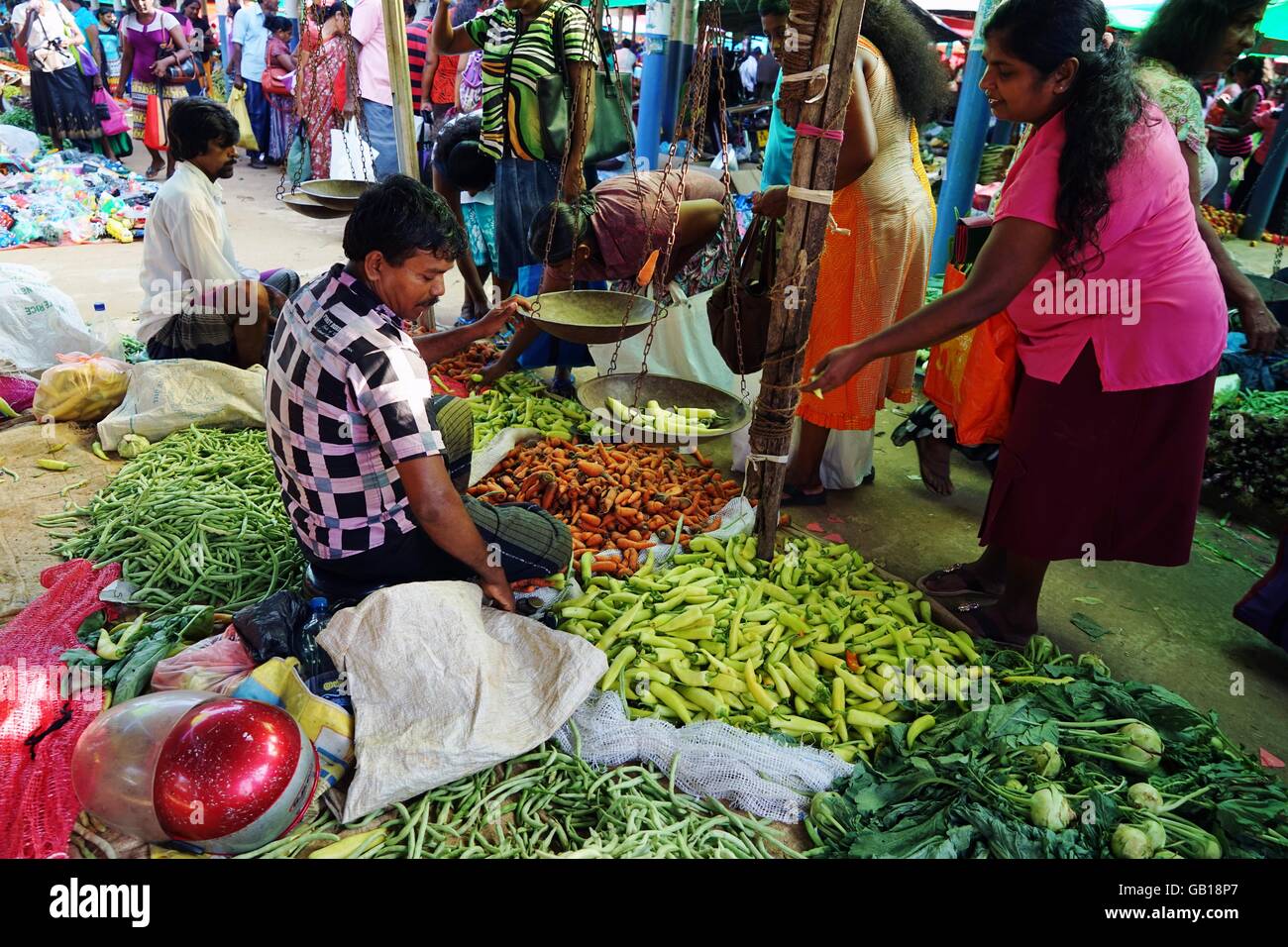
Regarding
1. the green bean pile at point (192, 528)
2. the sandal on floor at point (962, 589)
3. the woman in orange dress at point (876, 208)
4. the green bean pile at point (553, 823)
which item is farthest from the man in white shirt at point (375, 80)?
the green bean pile at point (553, 823)

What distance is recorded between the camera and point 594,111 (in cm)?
380

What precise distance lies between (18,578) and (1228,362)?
5431 mm

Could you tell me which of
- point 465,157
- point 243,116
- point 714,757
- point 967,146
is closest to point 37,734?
point 714,757

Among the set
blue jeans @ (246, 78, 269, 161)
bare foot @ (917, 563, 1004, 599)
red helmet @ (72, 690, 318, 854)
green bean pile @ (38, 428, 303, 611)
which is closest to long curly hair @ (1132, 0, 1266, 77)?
bare foot @ (917, 563, 1004, 599)

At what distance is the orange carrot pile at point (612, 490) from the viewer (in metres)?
2.89

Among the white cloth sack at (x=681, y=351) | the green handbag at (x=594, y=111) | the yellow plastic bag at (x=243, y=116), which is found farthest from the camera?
the yellow plastic bag at (x=243, y=116)

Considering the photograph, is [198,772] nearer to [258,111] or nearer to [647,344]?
[647,344]

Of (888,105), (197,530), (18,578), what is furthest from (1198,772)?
(18,578)

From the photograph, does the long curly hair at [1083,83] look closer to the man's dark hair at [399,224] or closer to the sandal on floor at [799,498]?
the man's dark hair at [399,224]

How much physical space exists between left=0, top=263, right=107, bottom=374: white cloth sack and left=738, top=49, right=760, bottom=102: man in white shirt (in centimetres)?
1034

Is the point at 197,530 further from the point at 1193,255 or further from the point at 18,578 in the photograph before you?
the point at 1193,255

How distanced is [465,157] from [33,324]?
7.67 ft

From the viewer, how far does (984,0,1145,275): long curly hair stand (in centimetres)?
192

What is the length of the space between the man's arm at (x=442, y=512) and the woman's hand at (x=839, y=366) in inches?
38.7
